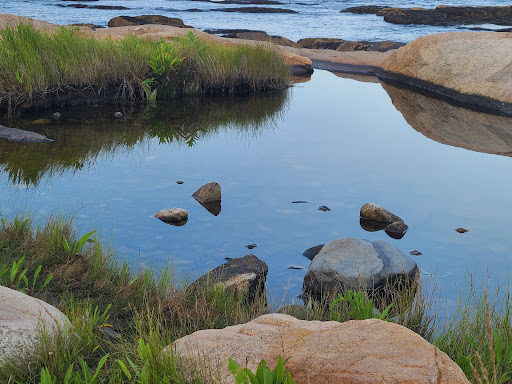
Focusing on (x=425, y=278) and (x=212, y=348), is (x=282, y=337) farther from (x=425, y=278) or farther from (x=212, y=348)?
(x=425, y=278)

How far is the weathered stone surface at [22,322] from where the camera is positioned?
2.78m

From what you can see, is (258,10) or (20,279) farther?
(258,10)

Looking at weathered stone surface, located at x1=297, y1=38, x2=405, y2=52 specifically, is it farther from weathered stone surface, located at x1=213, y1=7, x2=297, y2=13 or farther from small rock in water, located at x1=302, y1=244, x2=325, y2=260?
weathered stone surface, located at x1=213, y1=7, x2=297, y2=13

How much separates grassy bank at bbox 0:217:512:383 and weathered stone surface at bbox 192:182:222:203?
5.58 feet

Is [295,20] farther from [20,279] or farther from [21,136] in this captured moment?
[20,279]

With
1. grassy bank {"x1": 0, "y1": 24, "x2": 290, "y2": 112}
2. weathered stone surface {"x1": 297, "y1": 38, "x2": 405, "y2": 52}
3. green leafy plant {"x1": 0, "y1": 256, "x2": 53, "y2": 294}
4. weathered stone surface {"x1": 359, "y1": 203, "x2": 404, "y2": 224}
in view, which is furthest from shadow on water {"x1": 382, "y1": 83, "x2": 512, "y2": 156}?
weathered stone surface {"x1": 297, "y1": 38, "x2": 405, "y2": 52}

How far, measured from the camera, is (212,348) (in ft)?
8.63

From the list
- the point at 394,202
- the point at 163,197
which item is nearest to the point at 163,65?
the point at 163,197

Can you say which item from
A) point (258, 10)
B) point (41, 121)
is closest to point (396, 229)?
point (41, 121)

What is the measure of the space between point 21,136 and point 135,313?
550 cm

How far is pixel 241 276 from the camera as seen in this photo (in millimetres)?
4520

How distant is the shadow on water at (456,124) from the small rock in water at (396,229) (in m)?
3.68

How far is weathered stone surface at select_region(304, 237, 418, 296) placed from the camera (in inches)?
180

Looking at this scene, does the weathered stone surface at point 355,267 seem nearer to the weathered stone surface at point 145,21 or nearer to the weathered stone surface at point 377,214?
the weathered stone surface at point 377,214
